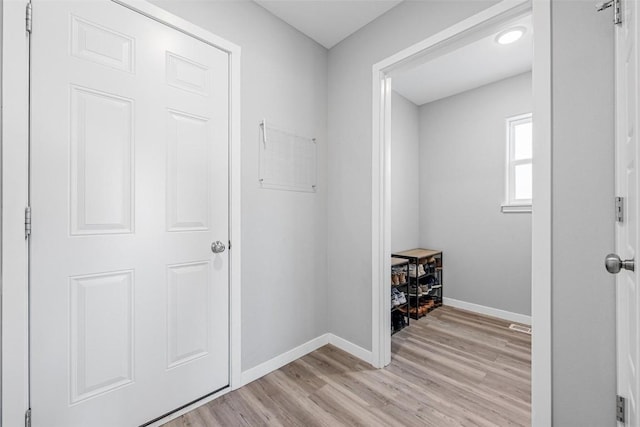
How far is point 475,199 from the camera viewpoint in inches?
127

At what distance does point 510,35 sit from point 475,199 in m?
1.65

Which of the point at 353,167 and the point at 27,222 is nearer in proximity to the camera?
the point at 27,222

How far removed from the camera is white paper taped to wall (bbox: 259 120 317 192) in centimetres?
194

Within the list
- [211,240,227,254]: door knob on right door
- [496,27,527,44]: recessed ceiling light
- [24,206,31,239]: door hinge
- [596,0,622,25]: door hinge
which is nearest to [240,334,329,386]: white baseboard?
[211,240,227,254]: door knob on right door

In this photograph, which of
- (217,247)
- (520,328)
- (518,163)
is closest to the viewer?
(217,247)

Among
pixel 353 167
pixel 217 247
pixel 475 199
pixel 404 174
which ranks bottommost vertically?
pixel 217 247

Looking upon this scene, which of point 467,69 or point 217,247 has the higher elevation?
point 467,69

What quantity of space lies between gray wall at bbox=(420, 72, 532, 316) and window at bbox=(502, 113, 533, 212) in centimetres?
7

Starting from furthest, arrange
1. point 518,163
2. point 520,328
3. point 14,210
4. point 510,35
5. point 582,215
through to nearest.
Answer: point 518,163
point 520,328
point 510,35
point 582,215
point 14,210

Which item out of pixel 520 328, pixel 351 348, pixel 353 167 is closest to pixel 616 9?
pixel 353 167

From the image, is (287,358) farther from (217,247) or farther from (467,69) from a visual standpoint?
(467,69)

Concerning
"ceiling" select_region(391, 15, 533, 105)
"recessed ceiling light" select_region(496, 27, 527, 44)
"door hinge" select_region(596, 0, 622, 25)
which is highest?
"ceiling" select_region(391, 15, 533, 105)

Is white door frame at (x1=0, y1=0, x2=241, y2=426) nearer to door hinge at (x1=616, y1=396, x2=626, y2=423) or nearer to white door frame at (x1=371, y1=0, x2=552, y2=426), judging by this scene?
white door frame at (x1=371, y1=0, x2=552, y2=426)

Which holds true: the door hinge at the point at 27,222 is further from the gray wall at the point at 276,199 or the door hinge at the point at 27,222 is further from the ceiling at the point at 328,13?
the ceiling at the point at 328,13
